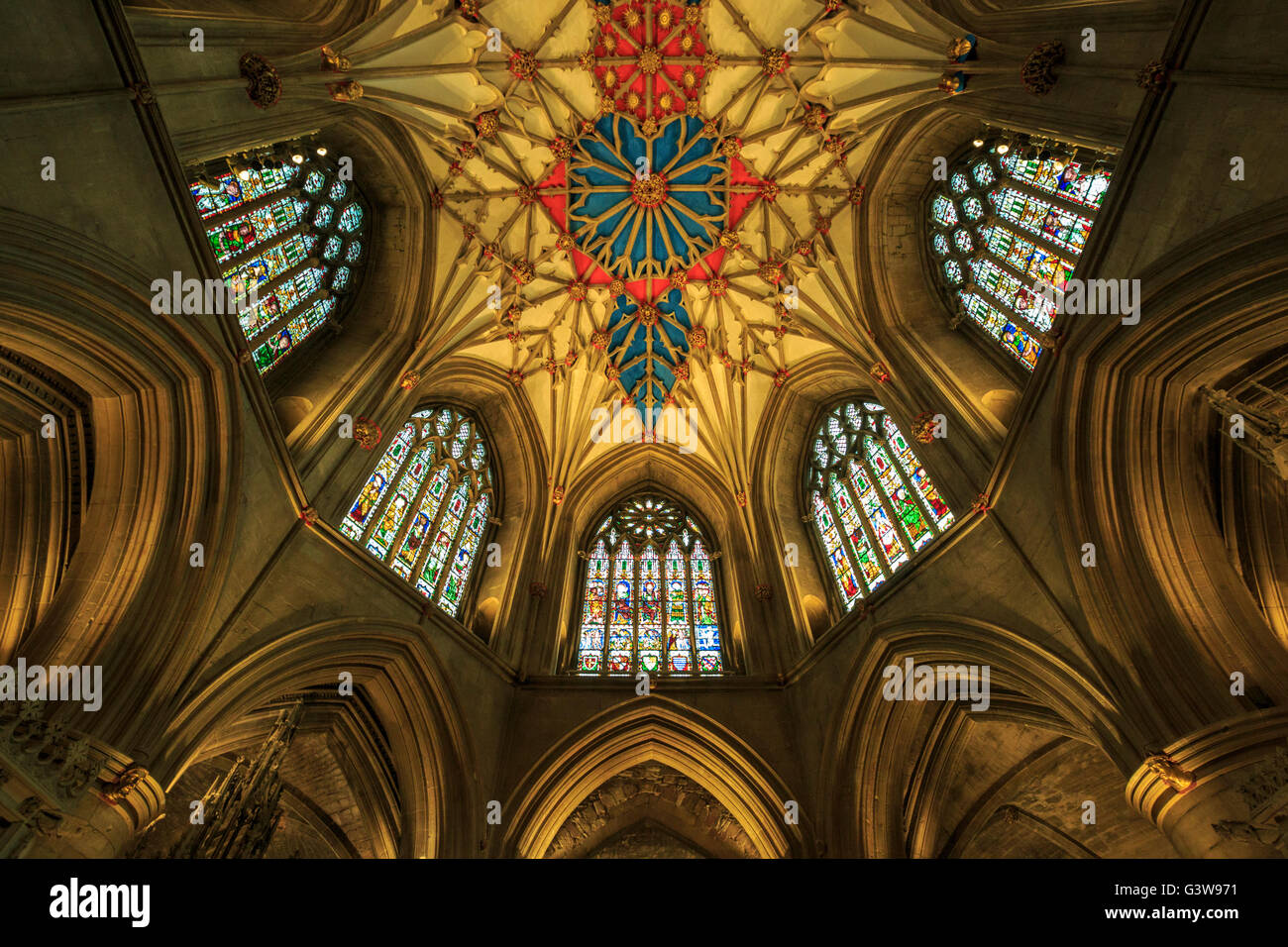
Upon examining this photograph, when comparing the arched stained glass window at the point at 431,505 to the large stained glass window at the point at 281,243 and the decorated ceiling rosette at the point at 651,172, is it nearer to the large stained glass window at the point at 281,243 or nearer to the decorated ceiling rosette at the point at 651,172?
the decorated ceiling rosette at the point at 651,172

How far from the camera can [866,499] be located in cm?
1311

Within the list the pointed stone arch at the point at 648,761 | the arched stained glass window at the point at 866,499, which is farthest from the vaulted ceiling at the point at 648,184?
the pointed stone arch at the point at 648,761

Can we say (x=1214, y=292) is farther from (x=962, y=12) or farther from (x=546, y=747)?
(x=546, y=747)

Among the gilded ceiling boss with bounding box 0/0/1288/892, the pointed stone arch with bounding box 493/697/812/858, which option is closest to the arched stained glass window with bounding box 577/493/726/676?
the gilded ceiling boss with bounding box 0/0/1288/892

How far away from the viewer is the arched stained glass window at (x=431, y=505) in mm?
11719

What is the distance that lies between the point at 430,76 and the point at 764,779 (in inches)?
462

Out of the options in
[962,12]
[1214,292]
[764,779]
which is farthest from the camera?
[764,779]

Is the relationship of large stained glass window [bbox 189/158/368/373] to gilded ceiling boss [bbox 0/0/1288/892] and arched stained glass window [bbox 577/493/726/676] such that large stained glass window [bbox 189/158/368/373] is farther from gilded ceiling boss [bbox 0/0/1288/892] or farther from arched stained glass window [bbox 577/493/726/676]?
arched stained glass window [bbox 577/493/726/676]

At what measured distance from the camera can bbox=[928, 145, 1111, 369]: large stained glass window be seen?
9.95 meters

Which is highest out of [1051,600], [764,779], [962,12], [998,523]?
[962,12]

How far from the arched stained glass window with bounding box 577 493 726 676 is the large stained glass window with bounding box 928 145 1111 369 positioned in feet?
22.5

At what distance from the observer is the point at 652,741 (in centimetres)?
1177

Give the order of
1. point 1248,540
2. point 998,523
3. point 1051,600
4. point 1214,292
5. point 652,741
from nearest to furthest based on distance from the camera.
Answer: point 1214,292, point 1248,540, point 1051,600, point 998,523, point 652,741

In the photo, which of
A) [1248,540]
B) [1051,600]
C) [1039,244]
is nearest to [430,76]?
[1039,244]
